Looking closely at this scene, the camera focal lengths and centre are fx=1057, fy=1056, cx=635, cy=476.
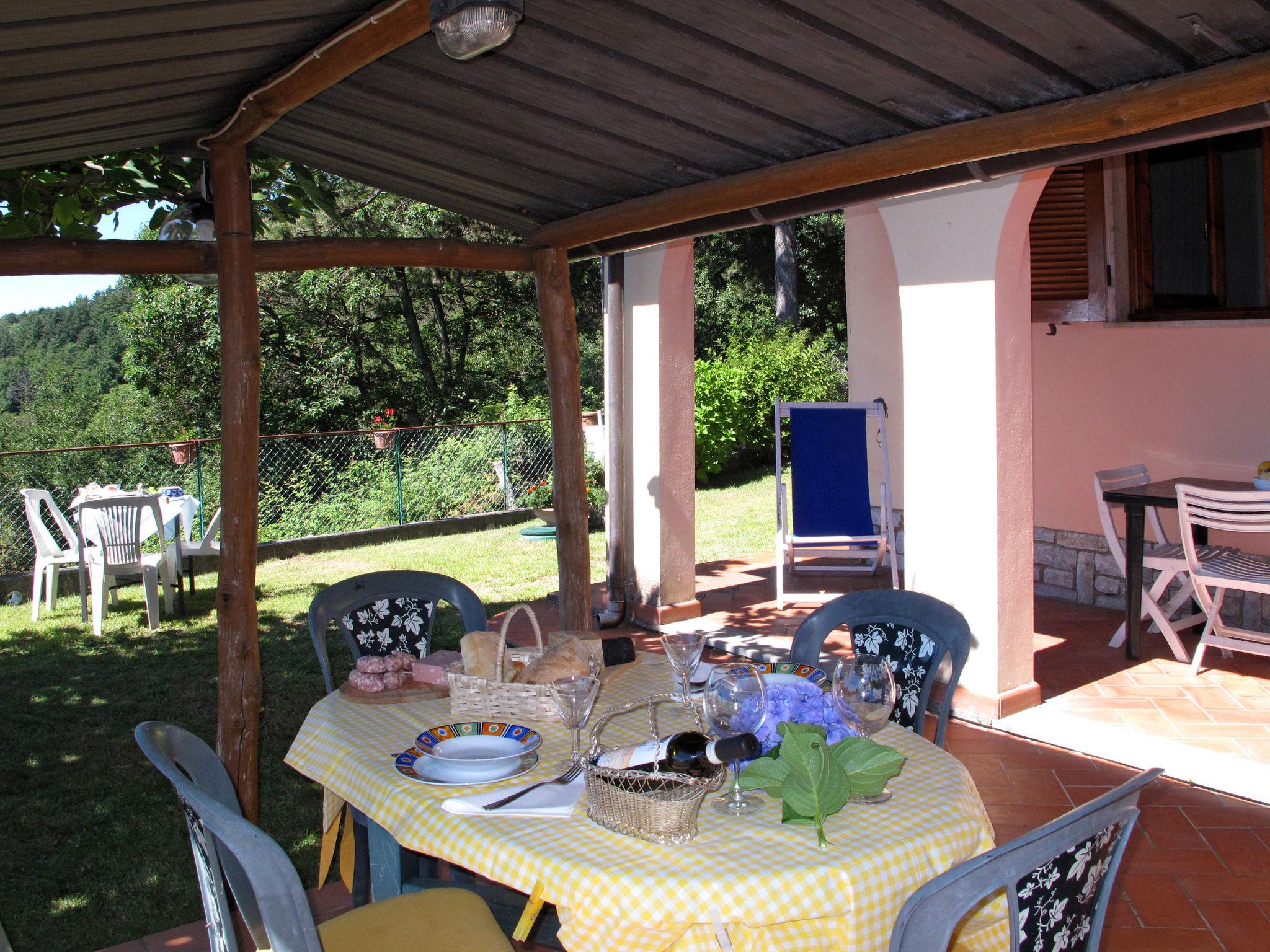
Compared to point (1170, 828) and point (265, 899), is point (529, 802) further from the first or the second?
point (1170, 828)

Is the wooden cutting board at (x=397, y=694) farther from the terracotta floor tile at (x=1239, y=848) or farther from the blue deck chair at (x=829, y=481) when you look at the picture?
the blue deck chair at (x=829, y=481)

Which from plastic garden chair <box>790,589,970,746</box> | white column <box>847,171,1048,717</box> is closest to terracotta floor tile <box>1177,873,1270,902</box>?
plastic garden chair <box>790,589,970,746</box>

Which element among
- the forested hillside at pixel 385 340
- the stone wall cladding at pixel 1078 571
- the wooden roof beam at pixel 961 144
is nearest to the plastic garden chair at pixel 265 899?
the wooden roof beam at pixel 961 144

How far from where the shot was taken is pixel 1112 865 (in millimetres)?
1654

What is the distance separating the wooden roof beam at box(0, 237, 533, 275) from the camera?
310 cm

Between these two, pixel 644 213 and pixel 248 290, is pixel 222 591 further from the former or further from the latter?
pixel 644 213

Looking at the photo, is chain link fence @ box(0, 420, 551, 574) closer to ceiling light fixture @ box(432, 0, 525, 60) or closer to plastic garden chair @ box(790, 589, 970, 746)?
plastic garden chair @ box(790, 589, 970, 746)

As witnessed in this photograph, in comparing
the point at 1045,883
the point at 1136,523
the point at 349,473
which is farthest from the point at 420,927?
the point at 349,473

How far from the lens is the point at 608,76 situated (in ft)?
9.40

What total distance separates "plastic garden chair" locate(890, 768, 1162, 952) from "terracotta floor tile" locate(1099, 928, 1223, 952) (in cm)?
128

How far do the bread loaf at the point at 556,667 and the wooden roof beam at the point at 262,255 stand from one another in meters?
1.75

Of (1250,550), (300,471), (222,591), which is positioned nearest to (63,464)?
(300,471)

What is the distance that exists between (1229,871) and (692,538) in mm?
3476

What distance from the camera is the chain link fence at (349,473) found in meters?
10.0
